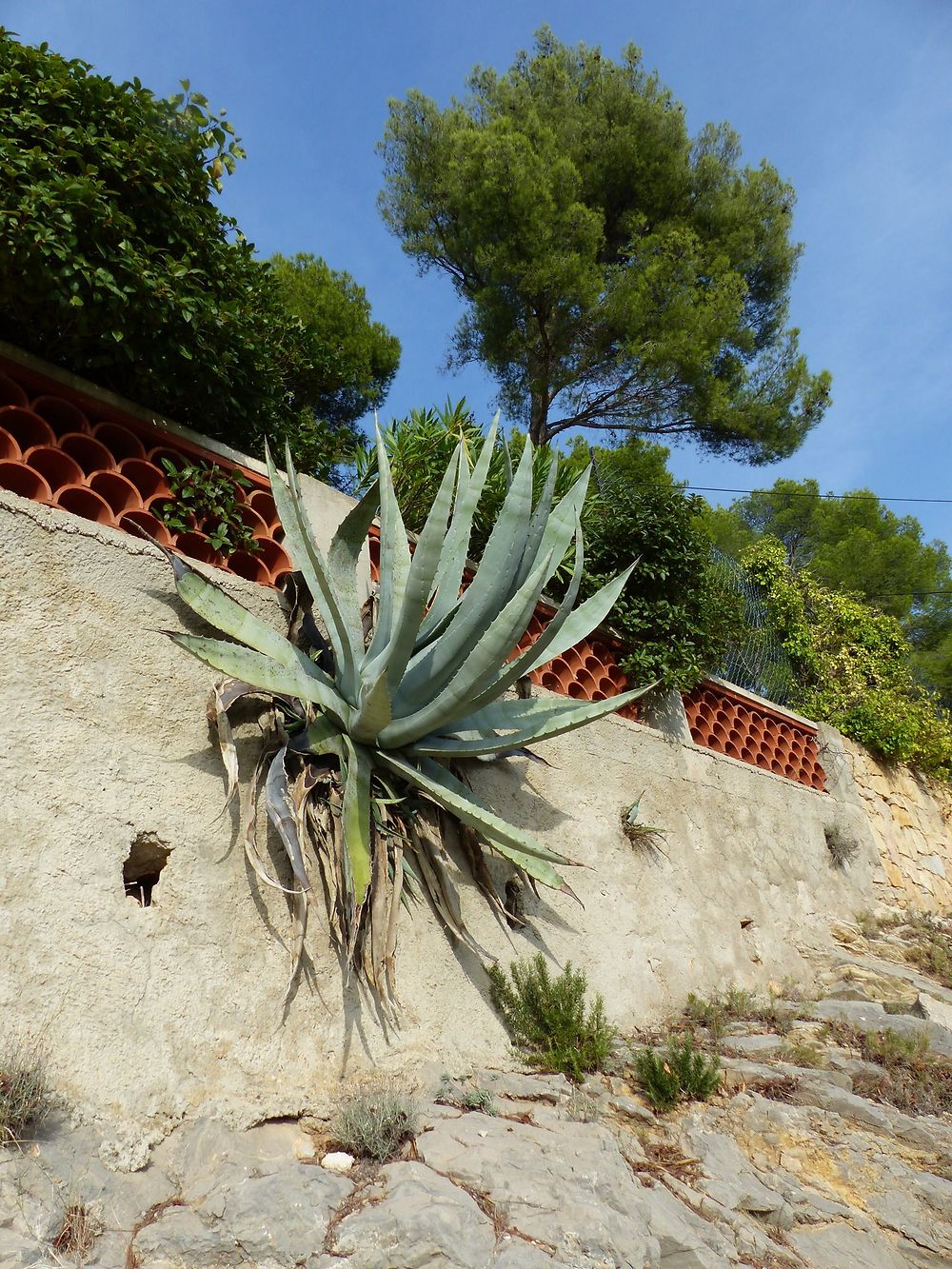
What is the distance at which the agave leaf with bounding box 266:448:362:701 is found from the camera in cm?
296

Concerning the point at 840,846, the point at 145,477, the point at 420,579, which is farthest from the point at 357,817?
the point at 840,846

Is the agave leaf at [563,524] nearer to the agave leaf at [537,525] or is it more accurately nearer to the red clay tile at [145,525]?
the agave leaf at [537,525]

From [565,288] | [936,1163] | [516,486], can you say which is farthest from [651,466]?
[936,1163]

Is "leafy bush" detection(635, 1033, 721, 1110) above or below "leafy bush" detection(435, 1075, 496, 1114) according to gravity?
above

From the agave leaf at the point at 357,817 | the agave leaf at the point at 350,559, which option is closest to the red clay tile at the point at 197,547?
the agave leaf at the point at 350,559

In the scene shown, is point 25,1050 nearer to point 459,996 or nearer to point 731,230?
point 459,996

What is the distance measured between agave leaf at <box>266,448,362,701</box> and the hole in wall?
2.58 ft

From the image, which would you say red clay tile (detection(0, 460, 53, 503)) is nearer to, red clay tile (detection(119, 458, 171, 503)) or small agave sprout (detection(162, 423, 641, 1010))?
red clay tile (detection(119, 458, 171, 503))

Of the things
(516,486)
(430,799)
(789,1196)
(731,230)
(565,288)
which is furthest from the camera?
(731,230)

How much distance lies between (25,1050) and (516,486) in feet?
7.04

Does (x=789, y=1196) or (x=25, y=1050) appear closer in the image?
(x=25, y=1050)

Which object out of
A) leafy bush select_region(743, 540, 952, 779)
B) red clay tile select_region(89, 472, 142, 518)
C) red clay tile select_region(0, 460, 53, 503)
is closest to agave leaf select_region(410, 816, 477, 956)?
red clay tile select_region(89, 472, 142, 518)

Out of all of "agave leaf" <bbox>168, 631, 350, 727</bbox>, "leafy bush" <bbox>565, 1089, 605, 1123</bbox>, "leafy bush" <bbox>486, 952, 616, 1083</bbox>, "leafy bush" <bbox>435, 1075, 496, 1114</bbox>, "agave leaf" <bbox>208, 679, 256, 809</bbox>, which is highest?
"agave leaf" <bbox>168, 631, 350, 727</bbox>

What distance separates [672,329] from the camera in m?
9.03
